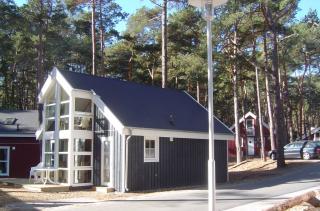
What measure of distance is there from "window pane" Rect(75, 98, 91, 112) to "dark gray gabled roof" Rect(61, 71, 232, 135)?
0.59 metres

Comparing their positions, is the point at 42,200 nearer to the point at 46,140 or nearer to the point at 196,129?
the point at 46,140

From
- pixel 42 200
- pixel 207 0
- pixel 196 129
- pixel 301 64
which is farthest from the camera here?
pixel 301 64

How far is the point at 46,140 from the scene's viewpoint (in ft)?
77.1

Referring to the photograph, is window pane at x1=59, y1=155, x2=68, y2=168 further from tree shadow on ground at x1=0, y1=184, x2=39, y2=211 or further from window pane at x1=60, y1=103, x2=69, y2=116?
tree shadow on ground at x1=0, y1=184, x2=39, y2=211

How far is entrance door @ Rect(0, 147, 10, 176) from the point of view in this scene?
28.1 meters

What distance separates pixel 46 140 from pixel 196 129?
7.29 meters

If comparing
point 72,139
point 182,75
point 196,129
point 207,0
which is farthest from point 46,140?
point 182,75

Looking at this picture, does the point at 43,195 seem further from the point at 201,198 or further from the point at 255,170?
the point at 255,170

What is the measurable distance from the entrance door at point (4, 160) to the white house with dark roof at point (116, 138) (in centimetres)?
508

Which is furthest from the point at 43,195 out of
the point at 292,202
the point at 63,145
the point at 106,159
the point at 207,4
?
the point at 207,4

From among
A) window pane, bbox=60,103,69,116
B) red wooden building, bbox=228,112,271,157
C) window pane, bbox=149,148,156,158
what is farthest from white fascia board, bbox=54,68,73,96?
red wooden building, bbox=228,112,271,157

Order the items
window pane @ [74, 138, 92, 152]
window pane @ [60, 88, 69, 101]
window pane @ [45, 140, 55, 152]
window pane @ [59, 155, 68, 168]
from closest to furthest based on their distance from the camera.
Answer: window pane @ [74, 138, 92, 152]
window pane @ [59, 155, 68, 168]
window pane @ [60, 88, 69, 101]
window pane @ [45, 140, 55, 152]

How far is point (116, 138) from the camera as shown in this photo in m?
20.5

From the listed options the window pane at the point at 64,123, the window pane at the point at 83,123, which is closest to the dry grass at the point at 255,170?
the window pane at the point at 83,123
